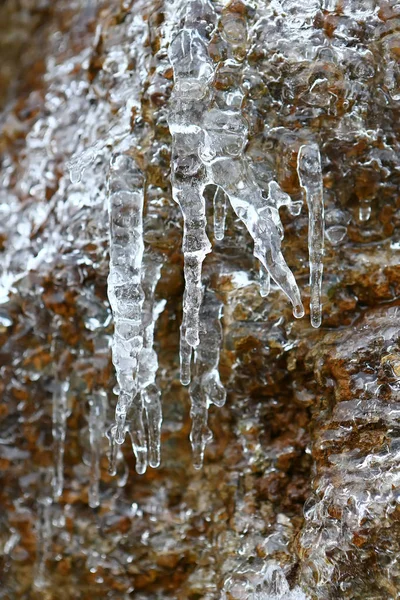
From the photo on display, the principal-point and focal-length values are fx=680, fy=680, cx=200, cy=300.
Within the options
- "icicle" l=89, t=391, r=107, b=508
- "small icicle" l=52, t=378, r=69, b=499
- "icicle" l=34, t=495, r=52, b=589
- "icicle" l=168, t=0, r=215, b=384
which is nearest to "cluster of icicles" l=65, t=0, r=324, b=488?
"icicle" l=168, t=0, r=215, b=384

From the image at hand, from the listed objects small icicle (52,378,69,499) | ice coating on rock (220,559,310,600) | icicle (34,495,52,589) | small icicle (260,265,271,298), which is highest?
small icicle (260,265,271,298)

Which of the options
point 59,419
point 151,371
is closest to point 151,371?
point 151,371

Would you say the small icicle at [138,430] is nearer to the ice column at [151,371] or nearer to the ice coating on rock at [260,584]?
the ice column at [151,371]

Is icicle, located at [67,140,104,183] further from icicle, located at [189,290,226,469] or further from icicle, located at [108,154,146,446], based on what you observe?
icicle, located at [189,290,226,469]

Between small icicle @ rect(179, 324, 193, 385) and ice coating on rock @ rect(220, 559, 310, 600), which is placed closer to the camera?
ice coating on rock @ rect(220, 559, 310, 600)

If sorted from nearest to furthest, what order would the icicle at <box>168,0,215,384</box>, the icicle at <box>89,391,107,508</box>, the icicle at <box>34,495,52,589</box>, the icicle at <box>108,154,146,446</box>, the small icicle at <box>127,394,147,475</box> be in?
the icicle at <box>168,0,215,384</box>
the icicle at <box>108,154,146,446</box>
the small icicle at <box>127,394,147,475</box>
the icicle at <box>89,391,107,508</box>
the icicle at <box>34,495,52,589</box>

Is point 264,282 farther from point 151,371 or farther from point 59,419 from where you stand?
point 59,419

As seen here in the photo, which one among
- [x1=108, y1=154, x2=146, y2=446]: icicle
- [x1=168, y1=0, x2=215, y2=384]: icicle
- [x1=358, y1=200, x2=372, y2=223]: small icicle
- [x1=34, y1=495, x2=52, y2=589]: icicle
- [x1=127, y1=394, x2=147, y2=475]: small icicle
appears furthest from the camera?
[x1=34, y1=495, x2=52, y2=589]: icicle

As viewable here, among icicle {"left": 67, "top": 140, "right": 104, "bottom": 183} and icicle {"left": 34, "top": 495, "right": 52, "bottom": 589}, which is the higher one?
icicle {"left": 67, "top": 140, "right": 104, "bottom": 183}
